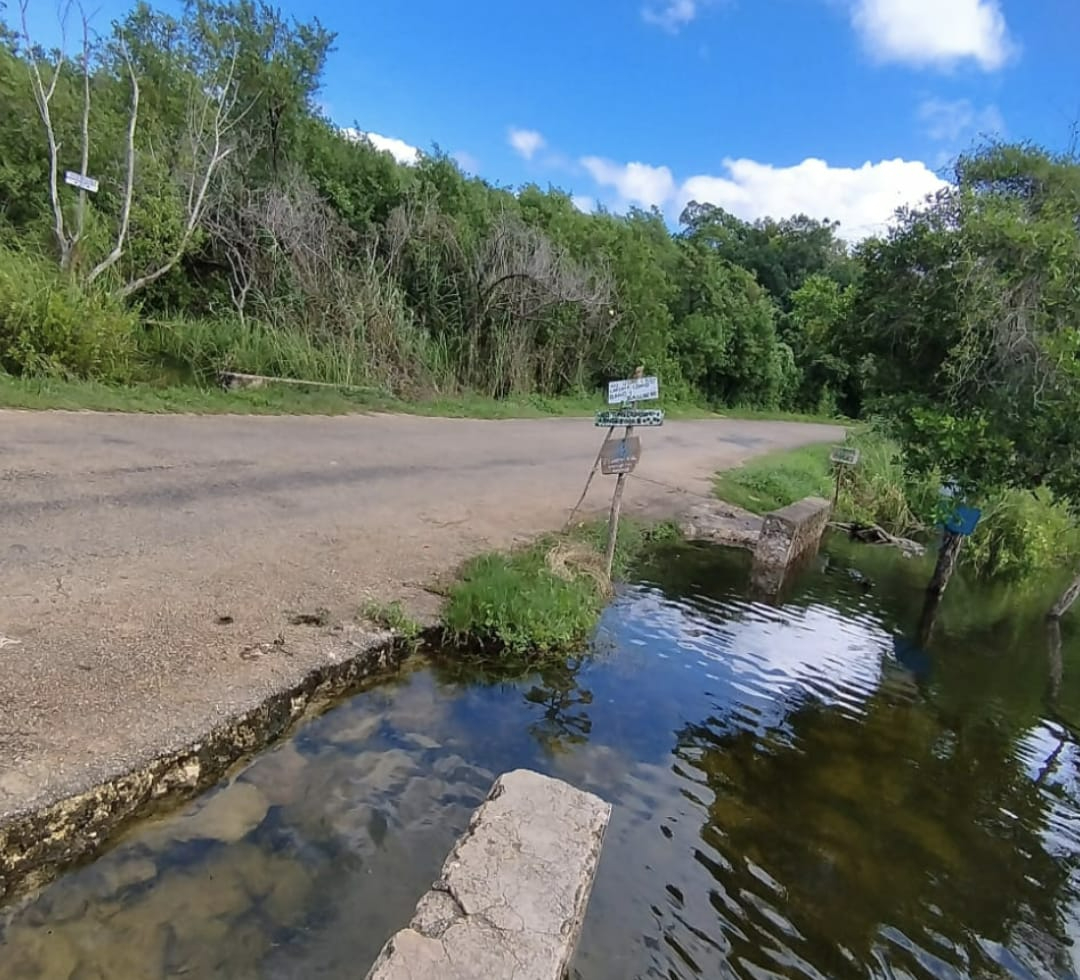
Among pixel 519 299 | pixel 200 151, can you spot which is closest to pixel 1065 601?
pixel 519 299

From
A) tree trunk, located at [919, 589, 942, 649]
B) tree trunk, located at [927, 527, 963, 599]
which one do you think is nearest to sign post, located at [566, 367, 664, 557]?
tree trunk, located at [919, 589, 942, 649]

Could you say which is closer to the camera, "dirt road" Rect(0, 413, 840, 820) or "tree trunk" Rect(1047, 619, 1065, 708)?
"dirt road" Rect(0, 413, 840, 820)

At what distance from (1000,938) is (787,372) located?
116 feet

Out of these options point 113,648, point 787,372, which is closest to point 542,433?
point 113,648

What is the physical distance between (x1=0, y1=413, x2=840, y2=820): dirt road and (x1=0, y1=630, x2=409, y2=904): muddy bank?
0.06m

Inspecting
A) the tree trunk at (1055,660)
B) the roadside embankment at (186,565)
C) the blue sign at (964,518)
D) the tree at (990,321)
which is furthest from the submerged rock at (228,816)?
the blue sign at (964,518)

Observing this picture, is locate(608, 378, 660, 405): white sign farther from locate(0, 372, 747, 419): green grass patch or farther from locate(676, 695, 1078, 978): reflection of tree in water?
locate(0, 372, 747, 419): green grass patch

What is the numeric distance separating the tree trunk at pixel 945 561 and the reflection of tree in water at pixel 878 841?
3980 millimetres

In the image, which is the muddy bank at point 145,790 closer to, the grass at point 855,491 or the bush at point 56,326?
the bush at point 56,326

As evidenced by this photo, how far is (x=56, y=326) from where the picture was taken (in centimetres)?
995

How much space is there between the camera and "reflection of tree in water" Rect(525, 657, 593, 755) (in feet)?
13.4

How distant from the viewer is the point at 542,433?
47.9 feet

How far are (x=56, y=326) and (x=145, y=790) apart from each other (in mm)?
9292

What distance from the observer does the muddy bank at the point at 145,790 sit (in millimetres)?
2438
